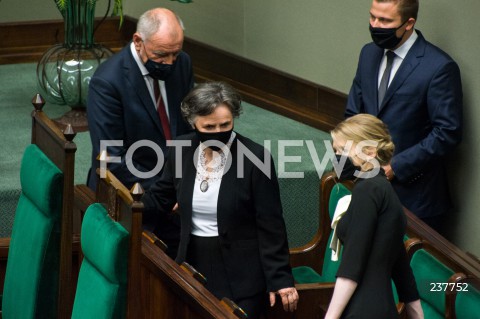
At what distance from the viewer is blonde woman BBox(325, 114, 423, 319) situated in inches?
141

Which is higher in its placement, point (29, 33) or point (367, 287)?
point (367, 287)

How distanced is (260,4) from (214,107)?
10.3 ft

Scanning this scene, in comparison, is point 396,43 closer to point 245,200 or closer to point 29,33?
point 245,200

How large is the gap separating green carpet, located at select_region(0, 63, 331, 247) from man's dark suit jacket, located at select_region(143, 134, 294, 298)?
1.64 metres

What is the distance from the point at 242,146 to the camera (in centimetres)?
405

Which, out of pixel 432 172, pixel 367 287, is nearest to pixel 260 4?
pixel 432 172

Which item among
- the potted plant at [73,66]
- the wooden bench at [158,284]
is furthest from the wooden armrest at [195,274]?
the potted plant at [73,66]

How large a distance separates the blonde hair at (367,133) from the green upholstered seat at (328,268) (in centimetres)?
103

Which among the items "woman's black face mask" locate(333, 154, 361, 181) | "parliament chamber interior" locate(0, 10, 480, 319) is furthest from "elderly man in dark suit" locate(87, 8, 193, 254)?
"woman's black face mask" locate(333, 154, 361, 181)

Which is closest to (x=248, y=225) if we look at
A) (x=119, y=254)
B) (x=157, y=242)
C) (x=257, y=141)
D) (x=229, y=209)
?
(x=229, y=209)

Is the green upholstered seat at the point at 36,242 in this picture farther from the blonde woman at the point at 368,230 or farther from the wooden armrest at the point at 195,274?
the blonde woman at the point at 368,230

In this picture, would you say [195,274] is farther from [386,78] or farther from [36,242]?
[386,78]

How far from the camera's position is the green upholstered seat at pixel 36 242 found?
416cm

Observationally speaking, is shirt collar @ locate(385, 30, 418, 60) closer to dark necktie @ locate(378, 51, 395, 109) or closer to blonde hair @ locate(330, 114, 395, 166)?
dark necktie @ locate(378, 51, 395, 109)
